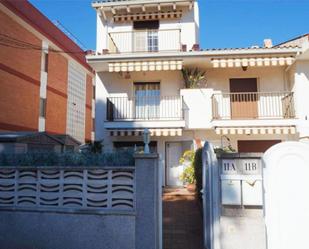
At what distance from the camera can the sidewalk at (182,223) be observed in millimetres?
7922

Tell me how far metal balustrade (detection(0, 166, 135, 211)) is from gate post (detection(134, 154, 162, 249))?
0.26 m

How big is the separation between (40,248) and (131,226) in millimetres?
2656

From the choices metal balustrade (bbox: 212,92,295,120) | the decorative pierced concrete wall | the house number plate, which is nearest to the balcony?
metal balustrade (bbox: 212,92,295,120)

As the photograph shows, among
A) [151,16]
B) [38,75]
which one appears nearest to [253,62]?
[151,16]

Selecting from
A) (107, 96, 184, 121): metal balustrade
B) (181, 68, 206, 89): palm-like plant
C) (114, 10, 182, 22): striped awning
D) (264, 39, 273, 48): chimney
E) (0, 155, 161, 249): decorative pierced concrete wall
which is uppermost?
(114, 10, 182, 22): striped awning

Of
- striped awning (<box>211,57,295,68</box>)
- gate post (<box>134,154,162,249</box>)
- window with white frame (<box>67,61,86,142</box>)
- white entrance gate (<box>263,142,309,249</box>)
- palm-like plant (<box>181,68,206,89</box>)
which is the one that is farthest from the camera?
window with white frame (<box>67,61,86,142</box>)

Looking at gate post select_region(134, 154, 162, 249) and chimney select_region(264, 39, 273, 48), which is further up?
chimney select_region(264, 39, 273, 48)

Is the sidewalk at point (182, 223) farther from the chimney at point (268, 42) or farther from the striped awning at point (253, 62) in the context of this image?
the chimney at point (268, 42)

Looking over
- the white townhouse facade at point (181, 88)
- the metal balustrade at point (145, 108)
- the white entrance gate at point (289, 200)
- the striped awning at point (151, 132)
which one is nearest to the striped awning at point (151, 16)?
the white townhouse facade at point (181, 88)

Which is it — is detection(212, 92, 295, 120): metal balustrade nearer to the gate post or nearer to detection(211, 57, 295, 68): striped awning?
detection(211, 57, 295, 68): striped awning

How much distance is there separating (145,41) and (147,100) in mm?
4556

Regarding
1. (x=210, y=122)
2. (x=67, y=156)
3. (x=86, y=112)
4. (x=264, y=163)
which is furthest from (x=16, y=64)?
(x=264, y=163)

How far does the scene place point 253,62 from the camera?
1597cm

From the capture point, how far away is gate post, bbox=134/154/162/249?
21.9 ft
